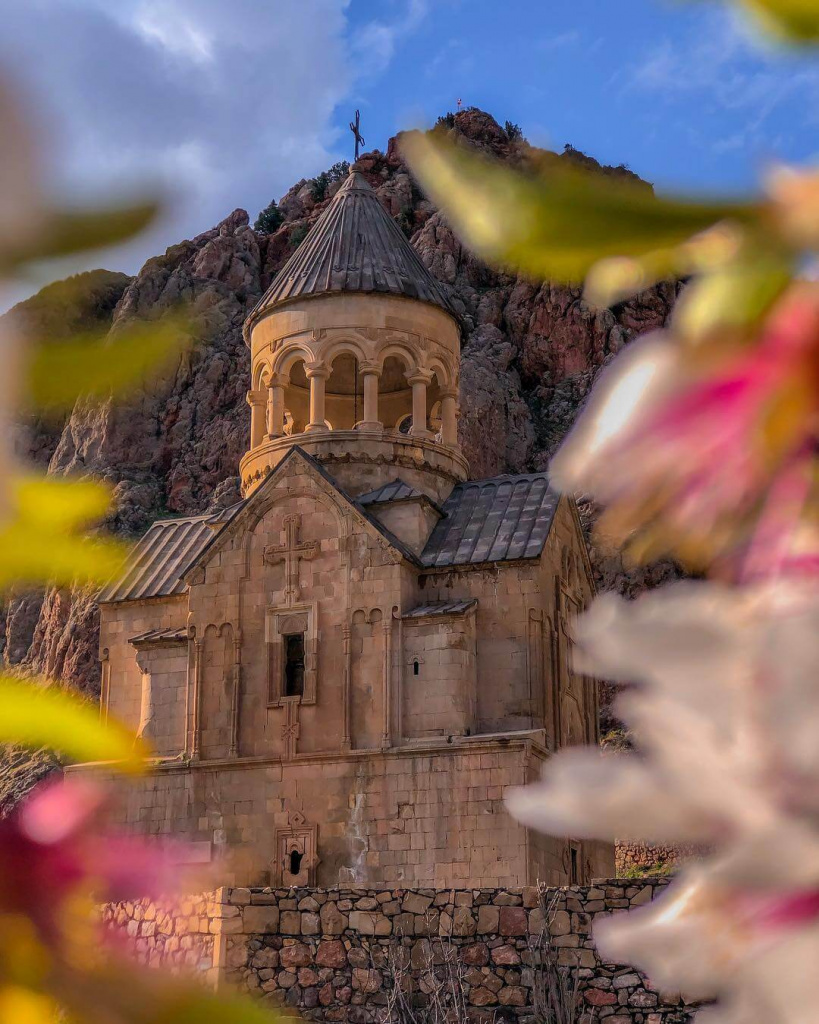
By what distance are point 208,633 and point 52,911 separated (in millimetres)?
14340

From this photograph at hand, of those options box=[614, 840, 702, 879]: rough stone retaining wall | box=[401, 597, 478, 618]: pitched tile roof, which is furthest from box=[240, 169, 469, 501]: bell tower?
box=[614, 840, 702, 879]: rough stone retaining wall

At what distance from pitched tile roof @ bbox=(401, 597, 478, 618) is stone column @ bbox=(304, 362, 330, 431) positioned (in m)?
2.74

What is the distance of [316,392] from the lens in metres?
15.6

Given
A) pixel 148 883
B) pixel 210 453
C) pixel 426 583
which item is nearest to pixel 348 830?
pixel 426 583

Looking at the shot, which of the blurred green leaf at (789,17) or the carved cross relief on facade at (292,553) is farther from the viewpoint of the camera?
the carved cross relief on facade at (292,553)

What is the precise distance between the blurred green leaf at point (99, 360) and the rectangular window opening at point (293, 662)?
13.8 m

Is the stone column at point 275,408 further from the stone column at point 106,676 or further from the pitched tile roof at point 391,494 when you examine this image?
the stone column at point 106,676

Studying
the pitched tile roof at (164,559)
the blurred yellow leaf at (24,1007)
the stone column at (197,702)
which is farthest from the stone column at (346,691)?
the blurred yellow leaf at (24,1007)

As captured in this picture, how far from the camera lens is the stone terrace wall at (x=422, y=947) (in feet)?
26.2

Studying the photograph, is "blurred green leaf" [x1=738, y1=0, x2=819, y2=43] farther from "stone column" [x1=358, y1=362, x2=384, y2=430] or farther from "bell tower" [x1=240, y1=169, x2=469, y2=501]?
"stone column" [x1=358, y1=362, x2=384, y2=430]

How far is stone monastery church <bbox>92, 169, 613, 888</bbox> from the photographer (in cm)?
1302

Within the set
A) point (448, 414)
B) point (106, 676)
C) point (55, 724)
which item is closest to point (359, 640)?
point (106, 676)

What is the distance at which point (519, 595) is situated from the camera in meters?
14.2

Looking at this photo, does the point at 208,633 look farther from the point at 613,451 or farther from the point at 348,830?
the point at 613,451
